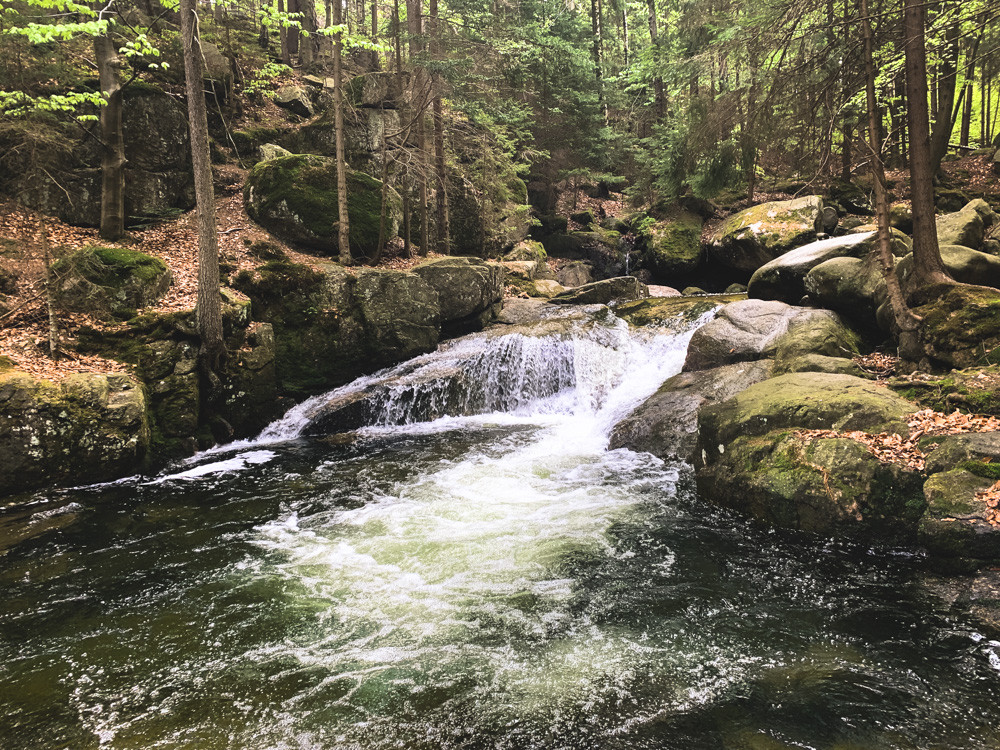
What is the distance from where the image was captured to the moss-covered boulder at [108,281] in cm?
916

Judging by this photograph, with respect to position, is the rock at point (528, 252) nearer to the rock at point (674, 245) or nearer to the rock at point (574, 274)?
the rock at point (574, 274)

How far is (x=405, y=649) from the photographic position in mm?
4172

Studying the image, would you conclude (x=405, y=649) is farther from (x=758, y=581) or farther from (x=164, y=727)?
(x=758, y=581)

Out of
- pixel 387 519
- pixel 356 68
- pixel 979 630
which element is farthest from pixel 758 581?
pixel 356 68

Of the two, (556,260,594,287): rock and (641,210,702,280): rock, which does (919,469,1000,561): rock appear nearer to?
(641,210,702,280): rock

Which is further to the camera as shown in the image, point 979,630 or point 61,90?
point 61,90

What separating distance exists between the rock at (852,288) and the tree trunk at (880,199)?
1139mm

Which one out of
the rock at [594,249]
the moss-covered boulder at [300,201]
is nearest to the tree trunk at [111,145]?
the moss-covered boulder at [300,201]

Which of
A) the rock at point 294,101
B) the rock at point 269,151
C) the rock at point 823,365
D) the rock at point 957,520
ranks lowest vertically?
the rock at point 957,520

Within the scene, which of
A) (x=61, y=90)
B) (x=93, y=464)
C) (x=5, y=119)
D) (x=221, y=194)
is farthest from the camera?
(x=221, y=194)

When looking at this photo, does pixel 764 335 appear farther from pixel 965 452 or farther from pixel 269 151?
pixel 269 151

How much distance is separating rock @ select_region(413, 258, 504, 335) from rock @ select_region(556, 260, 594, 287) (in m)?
7.46

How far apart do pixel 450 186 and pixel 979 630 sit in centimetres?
1889

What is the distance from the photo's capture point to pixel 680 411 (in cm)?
894
